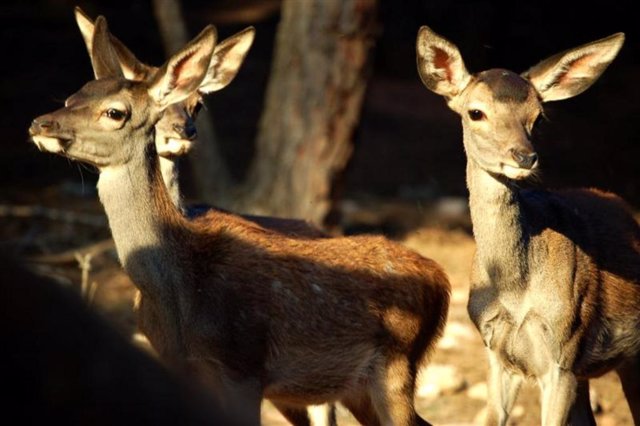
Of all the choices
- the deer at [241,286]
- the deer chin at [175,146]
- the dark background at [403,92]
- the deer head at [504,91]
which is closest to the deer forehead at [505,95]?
the deer head at [504,91]

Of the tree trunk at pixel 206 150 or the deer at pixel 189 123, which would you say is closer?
the deer at pixel 189 123

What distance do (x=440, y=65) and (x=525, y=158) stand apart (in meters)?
1.21

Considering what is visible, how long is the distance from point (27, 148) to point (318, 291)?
31.7 ft

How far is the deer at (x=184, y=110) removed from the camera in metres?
7.49

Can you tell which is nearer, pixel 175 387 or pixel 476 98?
pixel 175 387

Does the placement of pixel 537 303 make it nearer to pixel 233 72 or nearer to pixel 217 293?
pixel 217 293

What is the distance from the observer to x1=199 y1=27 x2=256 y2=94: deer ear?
7761mm

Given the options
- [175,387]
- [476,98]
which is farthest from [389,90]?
[175,387]

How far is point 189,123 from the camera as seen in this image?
24.9 ft

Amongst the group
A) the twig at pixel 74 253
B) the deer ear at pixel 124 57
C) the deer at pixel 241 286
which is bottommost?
the twig at pixel 74 253

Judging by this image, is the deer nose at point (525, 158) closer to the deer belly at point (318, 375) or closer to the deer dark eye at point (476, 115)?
the deer dark eye at point (476, 115)

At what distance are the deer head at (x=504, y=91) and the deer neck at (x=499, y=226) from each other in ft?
0.40

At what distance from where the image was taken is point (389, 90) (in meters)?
19.3

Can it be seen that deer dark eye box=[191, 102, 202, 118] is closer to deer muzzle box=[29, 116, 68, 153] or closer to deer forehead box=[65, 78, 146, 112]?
deer forehead box=[65, 78, 146, 112]
